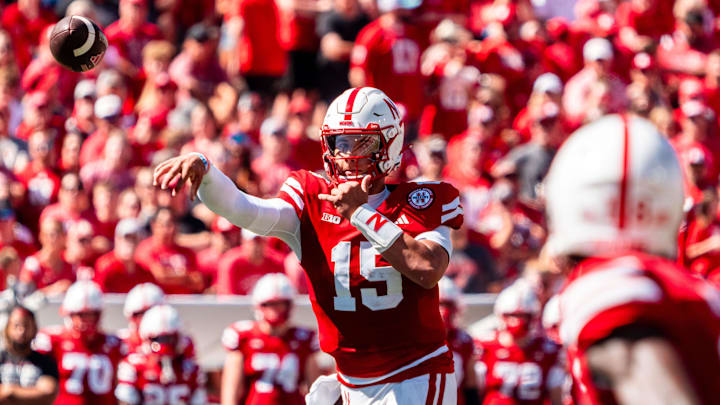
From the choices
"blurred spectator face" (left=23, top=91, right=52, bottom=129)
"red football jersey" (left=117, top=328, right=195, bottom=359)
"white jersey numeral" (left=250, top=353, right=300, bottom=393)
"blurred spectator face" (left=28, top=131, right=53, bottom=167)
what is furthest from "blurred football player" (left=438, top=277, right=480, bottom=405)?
"blurred spectator face" (left=23, top=91, right=52, bottom=129)

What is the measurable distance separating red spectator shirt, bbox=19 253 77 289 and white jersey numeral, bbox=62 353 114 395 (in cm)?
65

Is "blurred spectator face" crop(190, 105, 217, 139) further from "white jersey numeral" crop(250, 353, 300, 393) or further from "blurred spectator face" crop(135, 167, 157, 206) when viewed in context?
"white jersey numeral" crop(250, 353, 300, 393)

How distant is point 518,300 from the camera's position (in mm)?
8750

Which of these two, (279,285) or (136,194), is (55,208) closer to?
(136,194)

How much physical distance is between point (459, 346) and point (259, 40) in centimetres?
352

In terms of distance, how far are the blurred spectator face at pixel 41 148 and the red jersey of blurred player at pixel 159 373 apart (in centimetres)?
184

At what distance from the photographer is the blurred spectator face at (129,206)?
9.12 metres

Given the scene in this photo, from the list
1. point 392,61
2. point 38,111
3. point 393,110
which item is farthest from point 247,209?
point 392,61

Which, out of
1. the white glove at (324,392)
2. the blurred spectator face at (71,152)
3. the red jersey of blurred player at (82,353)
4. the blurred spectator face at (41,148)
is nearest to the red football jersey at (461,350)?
the red jersey of blurred player at (82,353)

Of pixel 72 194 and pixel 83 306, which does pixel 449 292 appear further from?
pixel 72 194

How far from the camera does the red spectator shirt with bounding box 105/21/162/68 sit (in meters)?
10.8

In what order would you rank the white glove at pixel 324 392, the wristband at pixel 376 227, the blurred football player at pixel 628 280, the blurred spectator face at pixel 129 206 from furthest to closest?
the blurred spectator face at pixel 129 206, the white glove at pixel 324 392, the wristband at pixel 376 227, the blurred football player at pixel 628 280

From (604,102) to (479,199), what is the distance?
1.50 m

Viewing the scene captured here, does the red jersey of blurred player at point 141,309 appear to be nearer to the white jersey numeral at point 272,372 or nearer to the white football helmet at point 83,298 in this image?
the white football helmet at point 83,298
